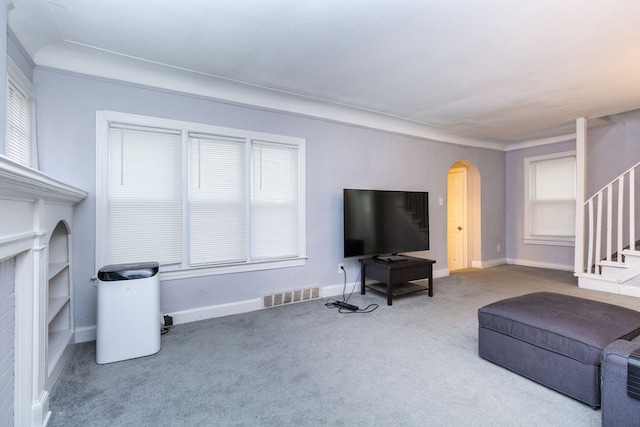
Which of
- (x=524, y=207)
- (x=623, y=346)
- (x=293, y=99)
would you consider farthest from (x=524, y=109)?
(x=623, y=346)

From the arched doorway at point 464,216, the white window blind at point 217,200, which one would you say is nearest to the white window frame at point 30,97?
the white window blind at point 217,200

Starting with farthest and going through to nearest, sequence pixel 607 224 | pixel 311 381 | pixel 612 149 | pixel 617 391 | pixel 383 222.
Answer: pixel 612 149 < pixel 607 224 < pixel 383 222 < pixel 311 381 < pixel 617 391

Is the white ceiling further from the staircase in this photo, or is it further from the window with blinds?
the staircase

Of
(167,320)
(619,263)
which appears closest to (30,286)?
(167,320)

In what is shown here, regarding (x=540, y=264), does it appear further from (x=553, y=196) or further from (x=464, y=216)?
(x=464, y=216)

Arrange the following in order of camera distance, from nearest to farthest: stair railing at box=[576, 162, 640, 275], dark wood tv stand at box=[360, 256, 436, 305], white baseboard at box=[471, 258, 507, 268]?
dark wood tv stand at box=[360, 256, 436, 305]
stair railing at box=[576, 162, 640, 275]
white baseboard at box=[471, 258, 507, 268]

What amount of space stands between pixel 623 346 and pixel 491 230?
15.8 ft

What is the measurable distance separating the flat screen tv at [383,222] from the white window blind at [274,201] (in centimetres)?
65

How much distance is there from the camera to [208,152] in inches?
126

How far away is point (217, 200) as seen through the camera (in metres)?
3.23

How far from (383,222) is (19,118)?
140 inches

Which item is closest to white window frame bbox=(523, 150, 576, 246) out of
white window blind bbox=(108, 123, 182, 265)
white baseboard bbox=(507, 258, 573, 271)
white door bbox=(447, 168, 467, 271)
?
white baseboard bbox=(507, 258, 573, 271)

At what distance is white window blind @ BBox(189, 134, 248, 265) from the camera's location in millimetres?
3125

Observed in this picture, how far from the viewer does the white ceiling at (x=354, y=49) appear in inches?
79.0
